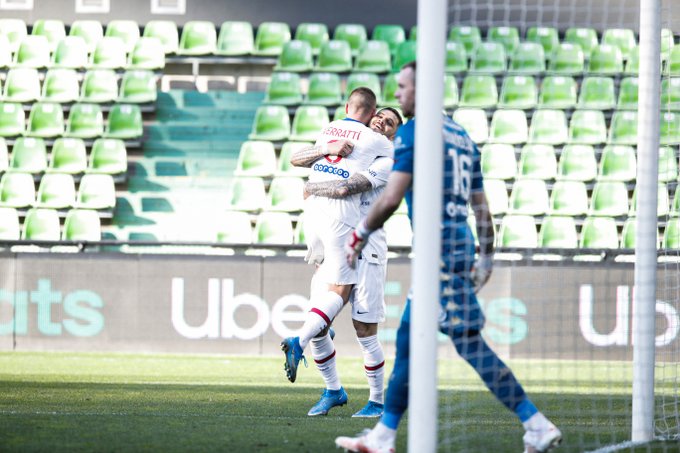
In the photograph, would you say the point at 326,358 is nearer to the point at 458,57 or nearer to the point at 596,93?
the point at 458,57

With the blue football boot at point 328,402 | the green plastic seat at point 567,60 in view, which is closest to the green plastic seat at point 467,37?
the green plastic seat at point 567,60

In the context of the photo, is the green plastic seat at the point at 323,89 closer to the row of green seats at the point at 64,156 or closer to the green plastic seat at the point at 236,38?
the green plastic seat at the point at 236,38

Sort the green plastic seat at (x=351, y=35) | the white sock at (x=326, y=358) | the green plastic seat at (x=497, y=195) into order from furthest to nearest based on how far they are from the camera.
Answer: the green plastic seat at (x=351, y=35), the green plastic seat at (x=497, y=195), the white sock at (x=326, y=358)

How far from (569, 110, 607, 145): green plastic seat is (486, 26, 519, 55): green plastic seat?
6.49 feet

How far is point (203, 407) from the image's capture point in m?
7.40

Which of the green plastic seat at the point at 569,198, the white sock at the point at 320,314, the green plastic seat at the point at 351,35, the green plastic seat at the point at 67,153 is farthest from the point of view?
the green plastic seat at the point at 351,35

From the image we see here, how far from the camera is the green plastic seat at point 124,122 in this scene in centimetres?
1560

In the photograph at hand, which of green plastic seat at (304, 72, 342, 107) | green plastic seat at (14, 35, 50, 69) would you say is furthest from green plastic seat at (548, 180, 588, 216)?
green plastic seat at (14, 35, 50, 69)

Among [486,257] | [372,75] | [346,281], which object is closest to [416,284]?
[486,257]

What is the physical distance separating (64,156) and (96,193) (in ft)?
3.60

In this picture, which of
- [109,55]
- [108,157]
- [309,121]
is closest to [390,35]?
[309,121]

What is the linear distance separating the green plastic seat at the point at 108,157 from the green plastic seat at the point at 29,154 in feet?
2.20

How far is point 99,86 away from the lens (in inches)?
644

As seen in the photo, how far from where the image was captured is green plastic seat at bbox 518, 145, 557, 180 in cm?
1442
